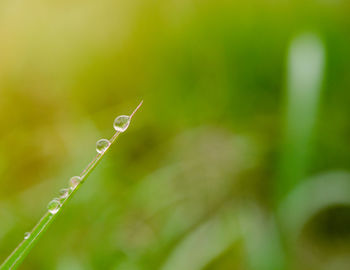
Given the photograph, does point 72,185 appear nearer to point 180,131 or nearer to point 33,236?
point 33,236

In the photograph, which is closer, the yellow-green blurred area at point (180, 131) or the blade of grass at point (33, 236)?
the blade of grass at point (33, 236)

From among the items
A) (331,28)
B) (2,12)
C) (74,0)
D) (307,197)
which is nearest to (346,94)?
(331,28)

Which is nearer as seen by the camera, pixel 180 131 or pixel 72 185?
pixel 72 185

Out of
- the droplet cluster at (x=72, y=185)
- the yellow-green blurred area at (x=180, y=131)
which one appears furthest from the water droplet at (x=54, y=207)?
the yellow-green blurred area at (x=180, y=131)

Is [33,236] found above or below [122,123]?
Answer: below

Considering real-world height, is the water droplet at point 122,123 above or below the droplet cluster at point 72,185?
above

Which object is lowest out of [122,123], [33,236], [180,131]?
[33,236]

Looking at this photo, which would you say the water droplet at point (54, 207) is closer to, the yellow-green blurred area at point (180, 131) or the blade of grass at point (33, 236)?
the blade of grass at point (33, 236)

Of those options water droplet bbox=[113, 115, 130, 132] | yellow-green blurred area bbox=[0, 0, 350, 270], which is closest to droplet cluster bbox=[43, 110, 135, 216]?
water droplet bbox=[113, 115, 130, 132]

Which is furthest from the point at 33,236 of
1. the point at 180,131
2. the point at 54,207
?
the point at 180,131

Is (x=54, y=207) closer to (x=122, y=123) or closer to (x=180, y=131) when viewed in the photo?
(x=122, y=123)
